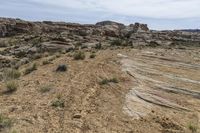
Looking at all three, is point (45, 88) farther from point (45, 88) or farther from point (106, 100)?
point (106, 100)

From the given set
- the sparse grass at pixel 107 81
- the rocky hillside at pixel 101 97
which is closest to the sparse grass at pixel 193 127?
the rocky hillside at pixel 101 97

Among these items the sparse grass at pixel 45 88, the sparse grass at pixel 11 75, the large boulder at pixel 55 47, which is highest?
the sparse grass at pixel 45 88

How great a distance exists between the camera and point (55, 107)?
14523 mm

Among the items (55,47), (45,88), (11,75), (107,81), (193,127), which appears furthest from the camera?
(55,47)

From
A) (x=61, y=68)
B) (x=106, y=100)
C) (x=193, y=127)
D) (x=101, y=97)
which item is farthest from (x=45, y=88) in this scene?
(x=193, y=127)

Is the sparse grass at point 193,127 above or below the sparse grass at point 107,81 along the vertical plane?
below

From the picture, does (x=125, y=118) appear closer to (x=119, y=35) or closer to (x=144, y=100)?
(x=144, y=100)

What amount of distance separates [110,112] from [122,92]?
2.75 m

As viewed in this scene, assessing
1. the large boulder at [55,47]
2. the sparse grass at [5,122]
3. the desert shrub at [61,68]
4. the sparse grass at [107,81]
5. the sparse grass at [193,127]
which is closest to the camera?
the sparse grass at [5,122]


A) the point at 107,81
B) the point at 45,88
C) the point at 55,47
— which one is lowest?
the point at 55,47

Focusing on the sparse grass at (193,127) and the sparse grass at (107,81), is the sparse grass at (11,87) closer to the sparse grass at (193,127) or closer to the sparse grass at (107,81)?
the sparse grass at (107,81)

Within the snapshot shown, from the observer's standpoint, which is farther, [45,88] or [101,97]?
[45,88]

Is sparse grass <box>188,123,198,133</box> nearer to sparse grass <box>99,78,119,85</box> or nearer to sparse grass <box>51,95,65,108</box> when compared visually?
sparse grass <box>51,95,65,108</box>

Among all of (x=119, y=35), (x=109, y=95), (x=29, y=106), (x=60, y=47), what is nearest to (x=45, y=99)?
(x=29, y=106)
